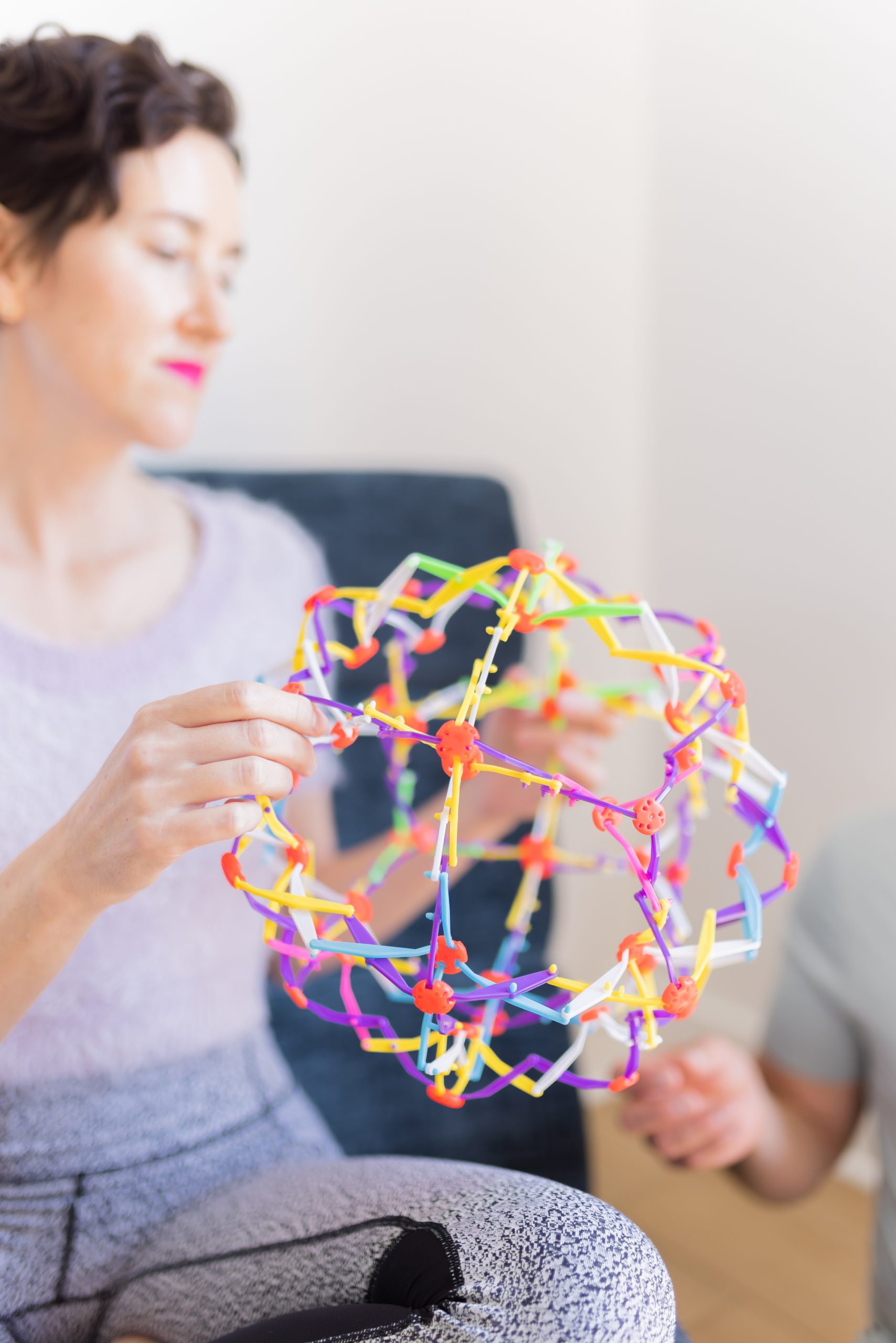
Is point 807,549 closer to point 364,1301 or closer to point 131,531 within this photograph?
point 131,531

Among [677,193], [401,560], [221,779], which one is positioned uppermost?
[677,193]

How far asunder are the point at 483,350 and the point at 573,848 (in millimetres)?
777

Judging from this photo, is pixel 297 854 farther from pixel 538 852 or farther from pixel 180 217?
pixel 180 217

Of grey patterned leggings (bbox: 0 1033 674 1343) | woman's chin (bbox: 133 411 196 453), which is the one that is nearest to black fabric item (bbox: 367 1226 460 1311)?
grey patterned leggings (bbox: 0 1033 674 1343)

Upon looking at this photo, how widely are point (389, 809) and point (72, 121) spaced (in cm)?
73

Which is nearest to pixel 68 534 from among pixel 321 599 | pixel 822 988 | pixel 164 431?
pixel 164 431

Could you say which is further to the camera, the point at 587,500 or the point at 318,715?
the point at 587,500

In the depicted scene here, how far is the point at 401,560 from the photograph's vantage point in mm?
1223

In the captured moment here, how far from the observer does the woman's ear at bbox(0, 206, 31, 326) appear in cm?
87

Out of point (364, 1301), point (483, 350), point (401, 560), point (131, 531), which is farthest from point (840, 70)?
point (364, 1301)

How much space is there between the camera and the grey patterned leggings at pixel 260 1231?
0.59 meters

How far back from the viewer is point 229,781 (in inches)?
22.6

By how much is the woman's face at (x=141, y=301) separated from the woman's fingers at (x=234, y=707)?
0.37 m

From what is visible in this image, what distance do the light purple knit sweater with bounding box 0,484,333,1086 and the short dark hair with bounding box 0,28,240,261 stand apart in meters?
0.31
